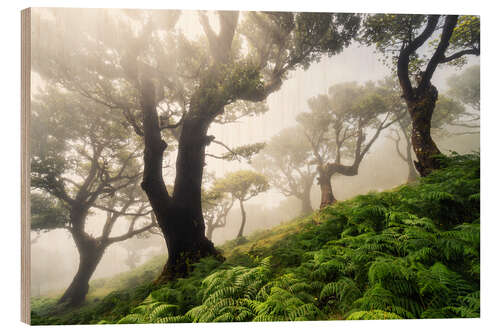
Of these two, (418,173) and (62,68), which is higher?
(62,68)

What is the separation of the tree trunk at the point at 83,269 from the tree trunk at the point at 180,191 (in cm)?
94

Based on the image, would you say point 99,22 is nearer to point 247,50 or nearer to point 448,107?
point 247,50

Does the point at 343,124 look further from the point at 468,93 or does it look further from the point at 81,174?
the point at 81,174

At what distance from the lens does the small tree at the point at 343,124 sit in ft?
14.0

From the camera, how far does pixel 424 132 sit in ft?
14.3

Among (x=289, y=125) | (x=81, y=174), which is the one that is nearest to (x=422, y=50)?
(x=289, y=125)

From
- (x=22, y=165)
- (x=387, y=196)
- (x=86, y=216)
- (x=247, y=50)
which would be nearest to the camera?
(x=22, y=165)

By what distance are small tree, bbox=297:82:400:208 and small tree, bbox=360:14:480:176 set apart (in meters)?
0.41

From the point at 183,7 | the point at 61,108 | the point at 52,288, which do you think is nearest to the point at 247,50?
the point at 183,7

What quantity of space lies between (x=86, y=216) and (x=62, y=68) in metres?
2.14

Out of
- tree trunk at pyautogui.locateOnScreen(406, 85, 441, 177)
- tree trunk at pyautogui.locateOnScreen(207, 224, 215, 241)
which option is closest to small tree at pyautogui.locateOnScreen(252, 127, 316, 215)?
tree trunk at pyautogui.locateOnScreen(207, 224, 215, 241)

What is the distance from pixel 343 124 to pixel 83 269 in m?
4.74

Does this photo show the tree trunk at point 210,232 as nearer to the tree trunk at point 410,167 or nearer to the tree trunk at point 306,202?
the tree trunk at point 306,202

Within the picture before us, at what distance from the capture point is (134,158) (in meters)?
4.25
